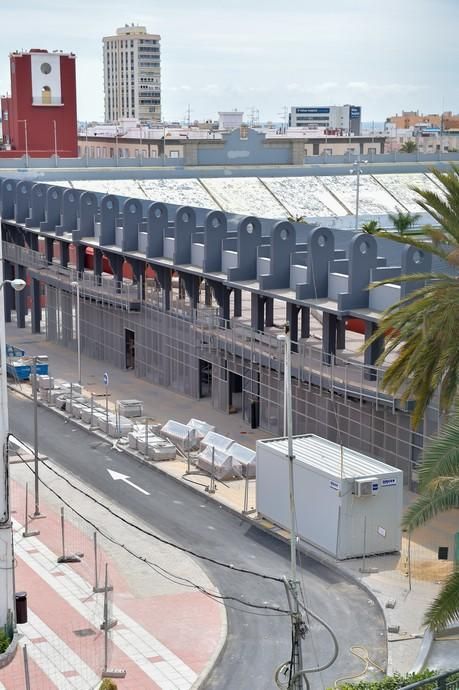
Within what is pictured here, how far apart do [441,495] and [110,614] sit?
333 inches

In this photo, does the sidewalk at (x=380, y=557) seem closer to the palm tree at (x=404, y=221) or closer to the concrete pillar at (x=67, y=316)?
the concrete pillar at (x=67, y=316)

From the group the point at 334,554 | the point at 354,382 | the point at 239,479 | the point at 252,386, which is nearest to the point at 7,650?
the point at 334,554

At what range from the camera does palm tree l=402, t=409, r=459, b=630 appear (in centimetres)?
2103

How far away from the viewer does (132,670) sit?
24.7 m

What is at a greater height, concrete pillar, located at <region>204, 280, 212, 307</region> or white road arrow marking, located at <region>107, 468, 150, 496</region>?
concrete pillar, located at <region>204, 280, 212, 307</region>

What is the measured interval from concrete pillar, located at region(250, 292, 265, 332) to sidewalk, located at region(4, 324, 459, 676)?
363 centimetres

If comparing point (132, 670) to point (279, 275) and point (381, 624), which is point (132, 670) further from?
point (279, 275)

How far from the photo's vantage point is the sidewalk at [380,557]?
26.6m

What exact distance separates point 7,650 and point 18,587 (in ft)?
13.8

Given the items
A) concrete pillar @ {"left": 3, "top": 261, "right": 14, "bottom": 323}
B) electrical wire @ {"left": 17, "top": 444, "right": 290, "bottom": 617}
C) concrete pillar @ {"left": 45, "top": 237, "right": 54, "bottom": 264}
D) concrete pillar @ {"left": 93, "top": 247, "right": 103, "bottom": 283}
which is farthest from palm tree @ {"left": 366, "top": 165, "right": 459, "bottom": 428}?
concrete pillar @ {"left": 3, "top": 261, "right": 14, "bottom": 323}

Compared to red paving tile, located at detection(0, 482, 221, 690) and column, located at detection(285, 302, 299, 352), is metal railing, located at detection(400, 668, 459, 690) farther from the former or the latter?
column, located at detection(285, 302, 299, 352)

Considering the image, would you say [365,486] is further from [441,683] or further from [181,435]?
[441,683]

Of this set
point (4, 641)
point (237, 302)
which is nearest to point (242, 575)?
point (4, 641)

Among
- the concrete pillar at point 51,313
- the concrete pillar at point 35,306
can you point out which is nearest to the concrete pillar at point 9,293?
the concrete pillar at point 35,306
